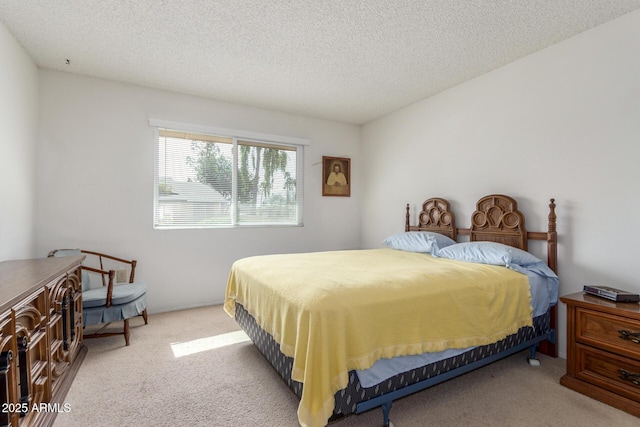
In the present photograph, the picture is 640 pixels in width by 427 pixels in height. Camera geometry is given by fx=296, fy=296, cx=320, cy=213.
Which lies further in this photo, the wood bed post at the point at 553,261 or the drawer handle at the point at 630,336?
the wood bed post at the point at 553,261

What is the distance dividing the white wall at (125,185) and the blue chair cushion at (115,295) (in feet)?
2.18

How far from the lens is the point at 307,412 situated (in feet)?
4.48

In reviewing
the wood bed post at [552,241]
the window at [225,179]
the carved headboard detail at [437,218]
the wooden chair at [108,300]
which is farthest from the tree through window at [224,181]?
the wood bed post at [552,241]

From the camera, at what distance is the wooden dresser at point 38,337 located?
1.22 m

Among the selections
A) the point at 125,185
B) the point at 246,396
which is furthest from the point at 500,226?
the point at 125,185

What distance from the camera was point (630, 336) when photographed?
1.81 m

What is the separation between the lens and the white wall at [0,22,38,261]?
2.34 meters

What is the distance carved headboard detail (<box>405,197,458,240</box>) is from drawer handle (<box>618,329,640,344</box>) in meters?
1.66

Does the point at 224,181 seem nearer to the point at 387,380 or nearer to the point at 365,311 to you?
the point at 365,311

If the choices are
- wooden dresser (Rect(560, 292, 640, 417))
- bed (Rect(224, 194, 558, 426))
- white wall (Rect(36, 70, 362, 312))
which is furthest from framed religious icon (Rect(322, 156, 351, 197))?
wooden dresser (Rect(560, 292, 640, 417))

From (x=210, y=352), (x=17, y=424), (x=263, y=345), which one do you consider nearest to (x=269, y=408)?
(x=263, y=345)

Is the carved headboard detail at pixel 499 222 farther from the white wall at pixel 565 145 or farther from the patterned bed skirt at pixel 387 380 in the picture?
the patterned bed skirt at pixel 387 380

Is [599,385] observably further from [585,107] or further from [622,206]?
[585,107]

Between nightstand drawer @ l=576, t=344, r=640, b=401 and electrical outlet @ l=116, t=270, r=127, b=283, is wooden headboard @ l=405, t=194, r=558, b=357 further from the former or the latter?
electrical outlet @ l=116, t=270, r=127, b=283
